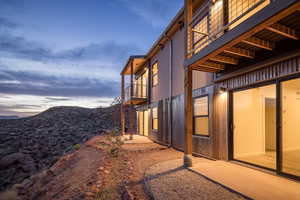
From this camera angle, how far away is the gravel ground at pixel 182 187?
2.99 metres

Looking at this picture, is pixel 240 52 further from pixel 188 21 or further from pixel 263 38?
pixel 188 21

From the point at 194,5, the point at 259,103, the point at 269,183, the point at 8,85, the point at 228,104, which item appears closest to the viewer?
the point at 269,183

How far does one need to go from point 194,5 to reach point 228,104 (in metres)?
4.42

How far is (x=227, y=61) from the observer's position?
15.8 feet

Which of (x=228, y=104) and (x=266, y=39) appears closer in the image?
(x=266, y=39)

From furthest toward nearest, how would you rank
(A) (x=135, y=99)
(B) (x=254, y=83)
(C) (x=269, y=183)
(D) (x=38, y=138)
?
(D) (x=38, y=138)
(A) (x=135, y=99)
(B) (x=254, y=83)
(C) (x=269, y=183)

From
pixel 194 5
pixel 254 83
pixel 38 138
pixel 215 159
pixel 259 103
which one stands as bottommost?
pixel 38 138

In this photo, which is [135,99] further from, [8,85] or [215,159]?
[8,85]

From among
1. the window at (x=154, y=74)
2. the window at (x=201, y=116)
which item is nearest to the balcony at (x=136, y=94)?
the window at (x=154, y=74)

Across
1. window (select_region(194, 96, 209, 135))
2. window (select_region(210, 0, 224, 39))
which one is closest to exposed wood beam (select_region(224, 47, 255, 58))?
window (select_region(210, 0, 224, 39))

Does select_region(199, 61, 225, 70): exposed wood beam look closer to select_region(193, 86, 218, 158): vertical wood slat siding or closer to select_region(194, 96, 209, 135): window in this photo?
select_region(193, 86, 218, 158): vertical wood slat siding

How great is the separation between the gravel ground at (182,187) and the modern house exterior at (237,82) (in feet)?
2.89

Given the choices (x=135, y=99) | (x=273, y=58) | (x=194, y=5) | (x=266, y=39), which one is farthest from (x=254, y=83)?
(x=135, y=99)

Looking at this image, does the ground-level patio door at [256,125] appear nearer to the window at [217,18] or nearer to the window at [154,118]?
the window at [217,18]
